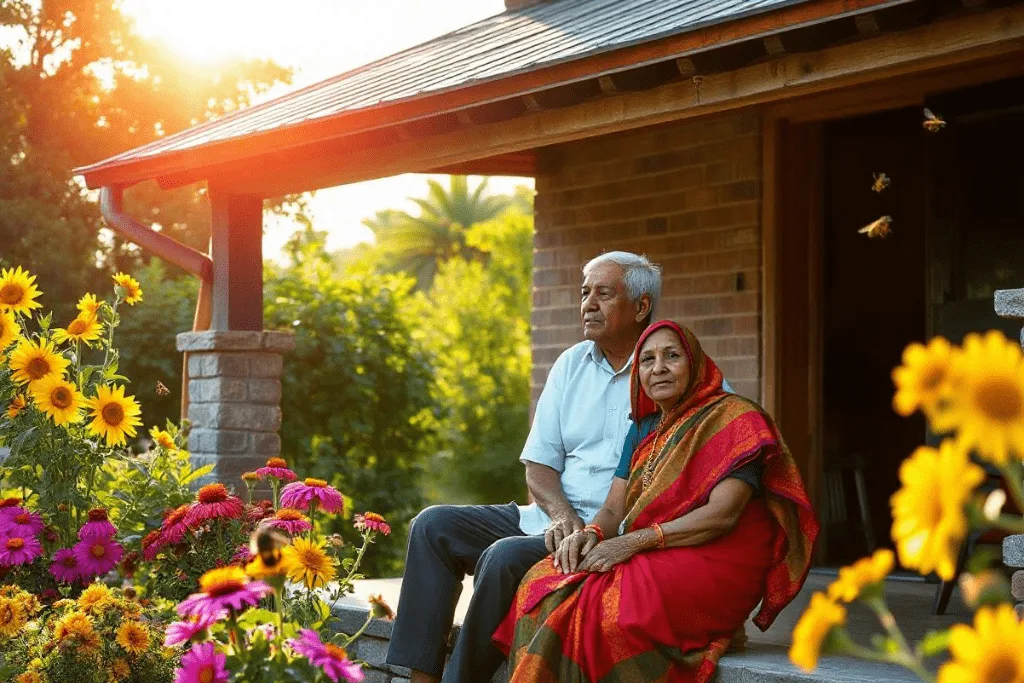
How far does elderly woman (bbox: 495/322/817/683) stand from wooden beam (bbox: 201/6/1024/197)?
3.65 feet

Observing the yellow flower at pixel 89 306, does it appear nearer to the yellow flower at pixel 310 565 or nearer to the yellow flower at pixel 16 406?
the yellow flower at pixel 16 406

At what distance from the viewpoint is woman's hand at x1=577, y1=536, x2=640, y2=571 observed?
358 cm

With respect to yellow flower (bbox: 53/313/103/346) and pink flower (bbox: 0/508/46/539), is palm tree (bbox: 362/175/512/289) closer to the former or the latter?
yellow flower (bbox: 53/313/103/346)

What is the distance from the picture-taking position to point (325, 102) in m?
6.57

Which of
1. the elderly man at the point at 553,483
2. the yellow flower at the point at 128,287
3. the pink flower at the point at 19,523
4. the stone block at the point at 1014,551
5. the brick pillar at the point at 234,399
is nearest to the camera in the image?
the stone block at the point at 1014,551

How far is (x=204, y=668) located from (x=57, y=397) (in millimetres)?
2395

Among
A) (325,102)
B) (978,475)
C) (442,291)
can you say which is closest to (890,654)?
(978,475)

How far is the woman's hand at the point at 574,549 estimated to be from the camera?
3.67 meters

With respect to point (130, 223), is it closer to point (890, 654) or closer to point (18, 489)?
point (18, 489)

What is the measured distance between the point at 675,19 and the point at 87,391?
251cm

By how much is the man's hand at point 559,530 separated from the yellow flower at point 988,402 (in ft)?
9.66

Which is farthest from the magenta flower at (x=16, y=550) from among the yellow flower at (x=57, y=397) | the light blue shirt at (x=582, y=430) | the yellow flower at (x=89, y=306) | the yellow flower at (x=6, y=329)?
the light blue shirt at (x=582, y=430)

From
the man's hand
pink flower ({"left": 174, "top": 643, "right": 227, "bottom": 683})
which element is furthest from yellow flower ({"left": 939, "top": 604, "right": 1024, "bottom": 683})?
the man's hand

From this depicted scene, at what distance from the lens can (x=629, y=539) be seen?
11.8 ft
